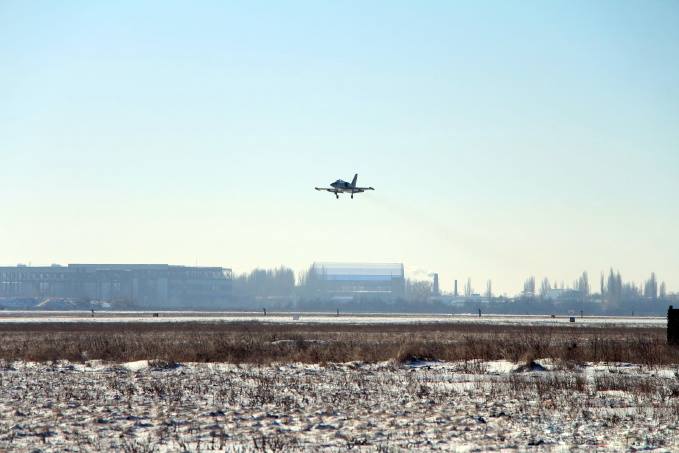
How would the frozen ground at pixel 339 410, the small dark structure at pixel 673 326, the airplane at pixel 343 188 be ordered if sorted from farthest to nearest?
the airplane at pixel 343 188, the small dark structure at pixel 673 326, the frozen ground at pixel 339 410

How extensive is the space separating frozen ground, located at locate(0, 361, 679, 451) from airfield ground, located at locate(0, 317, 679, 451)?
0.14 ft

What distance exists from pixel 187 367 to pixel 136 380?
525 centimetres

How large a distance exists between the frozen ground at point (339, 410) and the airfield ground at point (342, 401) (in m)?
0.04

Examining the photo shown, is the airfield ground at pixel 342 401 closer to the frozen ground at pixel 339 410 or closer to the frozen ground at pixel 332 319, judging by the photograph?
the frozen ground at pixel 339 410

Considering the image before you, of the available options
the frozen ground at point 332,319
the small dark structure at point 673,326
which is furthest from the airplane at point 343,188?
the small dark structure at point 673,326

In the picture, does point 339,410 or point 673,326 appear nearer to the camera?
point 339,410

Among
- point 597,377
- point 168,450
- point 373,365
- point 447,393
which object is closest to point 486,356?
point 373,365

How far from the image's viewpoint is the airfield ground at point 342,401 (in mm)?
15891

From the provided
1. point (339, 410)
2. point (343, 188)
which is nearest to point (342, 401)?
point (339, 410)

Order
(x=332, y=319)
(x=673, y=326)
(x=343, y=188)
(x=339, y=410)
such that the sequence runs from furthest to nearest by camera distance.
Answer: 1. (x=332, y=319)
2. (x=343, y=188)
3. (x=673, y=326)
4. (x=339, y=410)

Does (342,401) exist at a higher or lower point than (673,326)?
lower

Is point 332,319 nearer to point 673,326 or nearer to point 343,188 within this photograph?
point 343,188

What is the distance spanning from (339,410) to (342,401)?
Answer: 1.52 meters

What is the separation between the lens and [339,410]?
1969 cm
